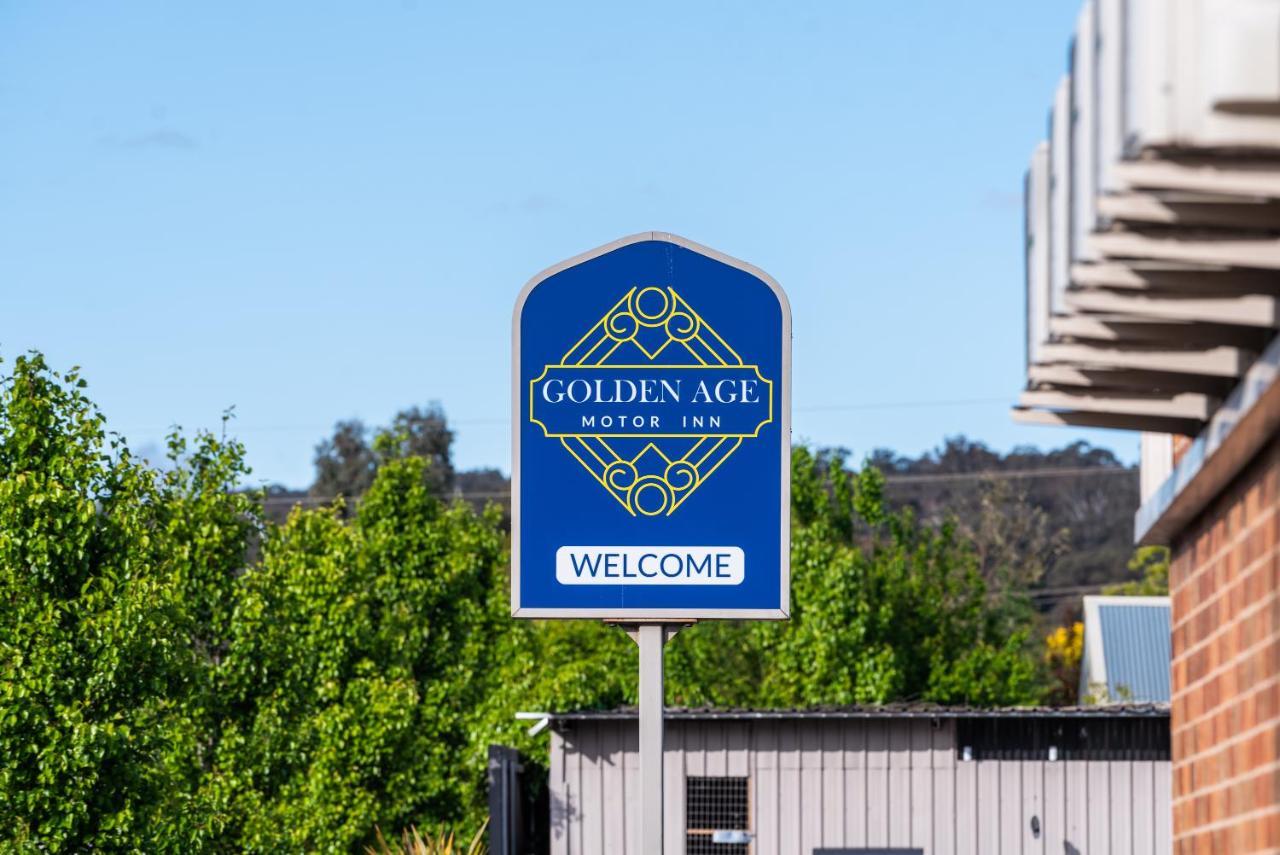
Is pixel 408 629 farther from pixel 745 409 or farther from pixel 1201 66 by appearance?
pixel 1201 66

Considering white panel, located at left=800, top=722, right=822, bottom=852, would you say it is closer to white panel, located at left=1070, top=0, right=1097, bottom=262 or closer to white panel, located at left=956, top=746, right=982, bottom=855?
white panel, located at left=956, top=746, right=982, bottom=855

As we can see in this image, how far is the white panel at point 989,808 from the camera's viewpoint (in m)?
21.5

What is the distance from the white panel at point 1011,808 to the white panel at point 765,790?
2.46m

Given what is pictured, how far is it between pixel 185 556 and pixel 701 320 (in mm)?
14340

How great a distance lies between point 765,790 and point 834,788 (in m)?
0.77

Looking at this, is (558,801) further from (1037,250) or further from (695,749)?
(1037,250)

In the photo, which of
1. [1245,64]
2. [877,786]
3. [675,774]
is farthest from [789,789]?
[1245,64]

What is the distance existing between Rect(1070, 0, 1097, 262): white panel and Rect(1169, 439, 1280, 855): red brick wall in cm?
96

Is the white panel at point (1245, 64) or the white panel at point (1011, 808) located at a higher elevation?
the white panel at point (1245, 64)

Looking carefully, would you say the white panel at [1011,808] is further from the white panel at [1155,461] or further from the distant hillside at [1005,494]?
the distant hillside at [1005,494]

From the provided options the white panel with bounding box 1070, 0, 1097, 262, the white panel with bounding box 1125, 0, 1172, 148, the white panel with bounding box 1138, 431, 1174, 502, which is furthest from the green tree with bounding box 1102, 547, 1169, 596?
the white panel with bounding box 1125, 0, 1172, 148

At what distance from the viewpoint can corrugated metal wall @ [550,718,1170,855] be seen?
21438 millimetres

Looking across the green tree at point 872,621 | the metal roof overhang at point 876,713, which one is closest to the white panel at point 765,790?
the metal roof overhang at point 876,713

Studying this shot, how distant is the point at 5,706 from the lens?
15453 millimetres
